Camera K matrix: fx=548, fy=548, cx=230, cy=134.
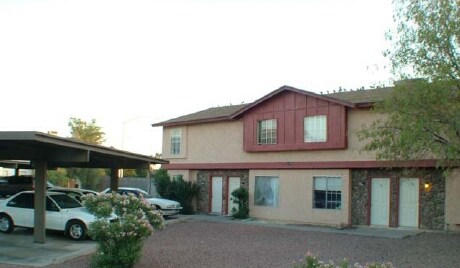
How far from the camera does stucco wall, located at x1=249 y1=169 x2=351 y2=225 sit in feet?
73.5

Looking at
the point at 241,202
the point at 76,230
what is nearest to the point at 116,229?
the point at 76,230

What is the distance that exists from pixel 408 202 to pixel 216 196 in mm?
10356

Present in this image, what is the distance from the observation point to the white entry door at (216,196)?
27.8m

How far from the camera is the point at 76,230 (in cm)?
1722

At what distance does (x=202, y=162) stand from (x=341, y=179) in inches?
332

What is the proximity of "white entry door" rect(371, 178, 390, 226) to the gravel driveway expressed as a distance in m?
2.33

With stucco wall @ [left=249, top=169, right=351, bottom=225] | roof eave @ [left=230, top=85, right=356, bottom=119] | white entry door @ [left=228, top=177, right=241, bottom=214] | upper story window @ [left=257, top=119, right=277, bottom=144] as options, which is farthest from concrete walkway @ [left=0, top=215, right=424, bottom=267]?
roof eave @ [left=230, top=85, right=356, bottom=119]

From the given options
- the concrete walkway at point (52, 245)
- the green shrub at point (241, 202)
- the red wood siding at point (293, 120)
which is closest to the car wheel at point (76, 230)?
the concrete walkway at point (52, 245)

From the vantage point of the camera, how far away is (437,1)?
1451 cm

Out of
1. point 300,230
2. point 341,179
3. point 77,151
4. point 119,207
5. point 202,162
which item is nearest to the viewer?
point 119,207

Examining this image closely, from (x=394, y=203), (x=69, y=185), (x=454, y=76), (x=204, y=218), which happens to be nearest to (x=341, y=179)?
(x=394, y=203)

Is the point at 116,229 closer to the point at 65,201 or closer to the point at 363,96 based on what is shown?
the point at 65,201

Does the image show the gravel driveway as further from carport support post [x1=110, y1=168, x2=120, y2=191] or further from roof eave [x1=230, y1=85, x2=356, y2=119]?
roof eave [x1=230, y1=85, x2=356, y2=119]

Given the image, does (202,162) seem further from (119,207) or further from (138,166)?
(119,207)
